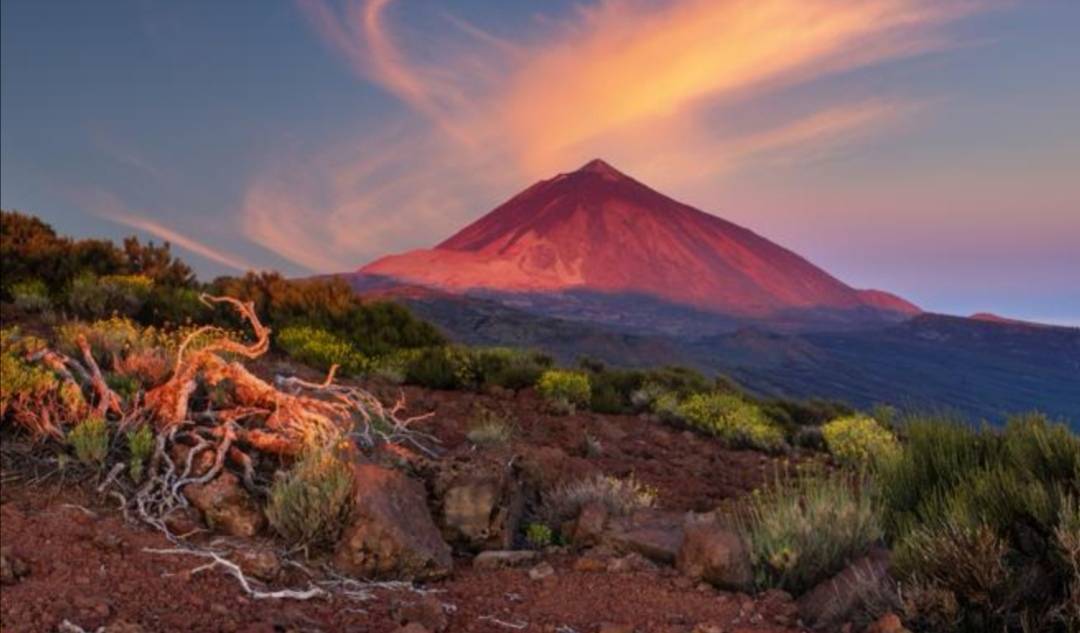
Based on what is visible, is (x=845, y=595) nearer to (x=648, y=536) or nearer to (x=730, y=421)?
(x=648, y=536)

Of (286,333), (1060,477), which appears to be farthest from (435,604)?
(286,333)

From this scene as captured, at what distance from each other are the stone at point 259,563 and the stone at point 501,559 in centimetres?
132

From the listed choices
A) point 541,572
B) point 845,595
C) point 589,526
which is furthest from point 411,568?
point 845,595

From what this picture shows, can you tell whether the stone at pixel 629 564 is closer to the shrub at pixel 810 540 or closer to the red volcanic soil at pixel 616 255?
the shrub at pixel 810 540

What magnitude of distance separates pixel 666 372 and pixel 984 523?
42.0 feet

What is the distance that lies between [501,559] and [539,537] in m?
0.48

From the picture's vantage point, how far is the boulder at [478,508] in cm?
643

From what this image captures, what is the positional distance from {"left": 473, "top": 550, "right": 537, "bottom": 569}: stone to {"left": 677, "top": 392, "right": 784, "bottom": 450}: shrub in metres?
7.26

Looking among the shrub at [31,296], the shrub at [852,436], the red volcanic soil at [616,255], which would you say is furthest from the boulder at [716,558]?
the red volcanic soil at [616,255]

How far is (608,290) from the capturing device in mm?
128250

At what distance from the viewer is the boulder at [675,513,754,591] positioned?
17.8 feet

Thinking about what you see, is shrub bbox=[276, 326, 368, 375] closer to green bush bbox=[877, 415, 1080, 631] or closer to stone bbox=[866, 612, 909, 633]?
green bush bbox=[877, 415, 1080, 631]

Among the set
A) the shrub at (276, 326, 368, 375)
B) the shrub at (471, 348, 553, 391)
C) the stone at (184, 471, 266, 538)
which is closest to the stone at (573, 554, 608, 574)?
the stone at (184, 471, 266, 538)

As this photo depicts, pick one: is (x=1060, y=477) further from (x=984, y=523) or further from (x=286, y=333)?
(x=286, y=333)
